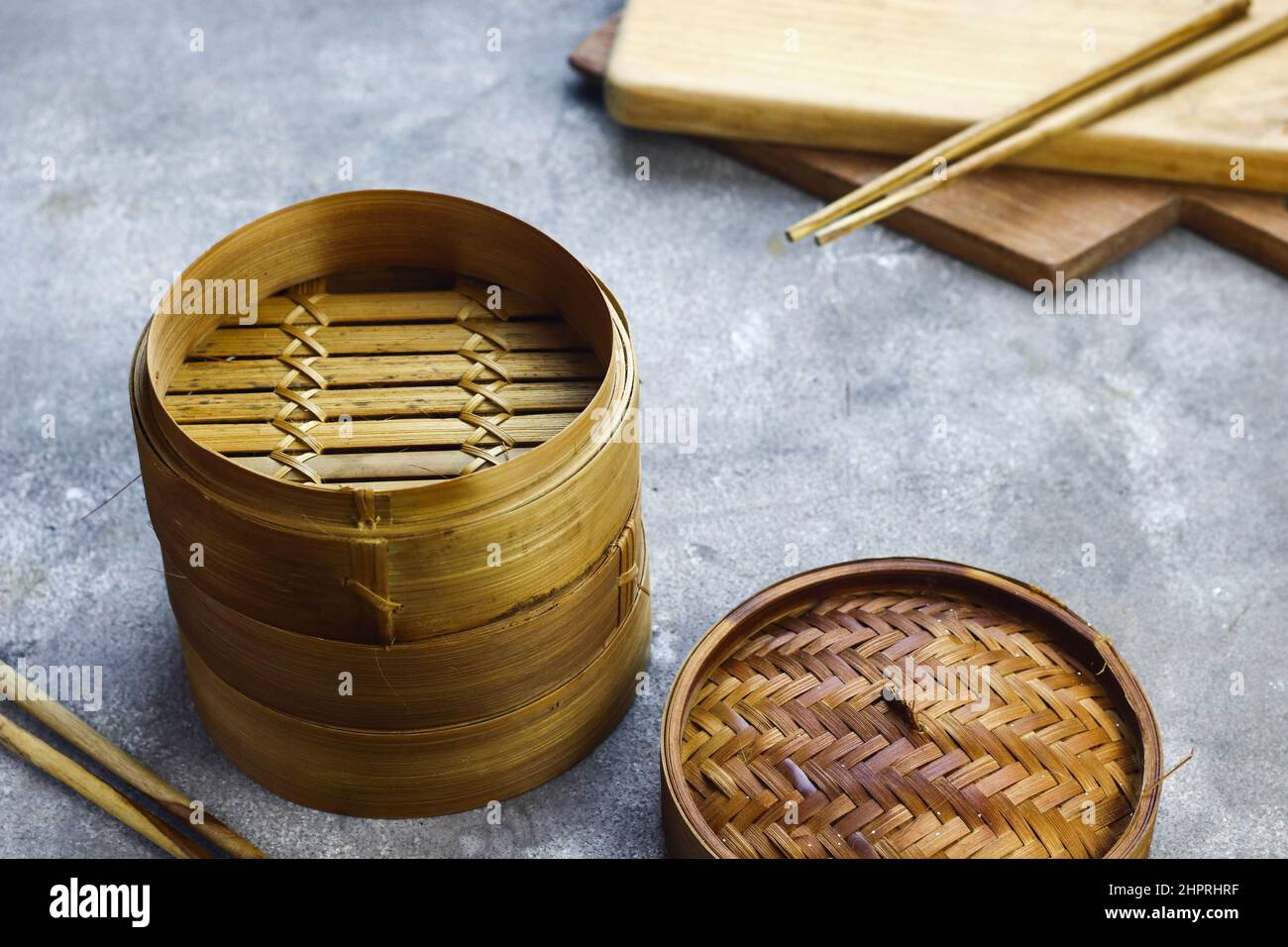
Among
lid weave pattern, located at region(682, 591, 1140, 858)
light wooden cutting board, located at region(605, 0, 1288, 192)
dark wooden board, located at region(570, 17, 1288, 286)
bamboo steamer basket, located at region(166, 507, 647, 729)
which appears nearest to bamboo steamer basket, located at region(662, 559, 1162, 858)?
lid weave pattern, located at region(682, 591, 1140, 858)

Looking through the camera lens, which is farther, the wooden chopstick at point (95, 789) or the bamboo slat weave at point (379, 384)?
the wooden chopstick at point (95, 789)

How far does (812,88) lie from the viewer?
4.18 m

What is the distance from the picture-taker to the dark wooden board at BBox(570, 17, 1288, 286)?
12.8 ft

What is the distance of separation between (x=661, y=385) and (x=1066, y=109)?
125 cm

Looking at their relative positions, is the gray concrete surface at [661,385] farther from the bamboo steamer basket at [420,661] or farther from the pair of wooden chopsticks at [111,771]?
the bamboo steamer basket at [420,661]

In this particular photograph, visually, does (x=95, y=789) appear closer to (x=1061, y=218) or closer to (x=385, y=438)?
(x=385, y=438)

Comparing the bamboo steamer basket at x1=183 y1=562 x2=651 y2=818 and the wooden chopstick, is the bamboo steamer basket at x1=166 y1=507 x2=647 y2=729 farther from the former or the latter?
the wooden chopstick

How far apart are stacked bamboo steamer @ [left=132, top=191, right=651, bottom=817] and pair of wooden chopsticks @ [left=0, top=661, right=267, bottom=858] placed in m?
0.14

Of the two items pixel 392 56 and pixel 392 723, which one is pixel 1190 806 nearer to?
pixel 392 723

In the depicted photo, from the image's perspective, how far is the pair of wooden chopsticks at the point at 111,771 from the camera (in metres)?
2.85

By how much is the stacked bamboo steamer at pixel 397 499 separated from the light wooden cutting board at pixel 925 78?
1.46 meters

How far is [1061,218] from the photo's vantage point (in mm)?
3963

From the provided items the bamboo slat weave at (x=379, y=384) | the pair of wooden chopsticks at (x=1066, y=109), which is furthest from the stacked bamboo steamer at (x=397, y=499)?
the pair of wooden chopsticks at (x=1066, y=109)
